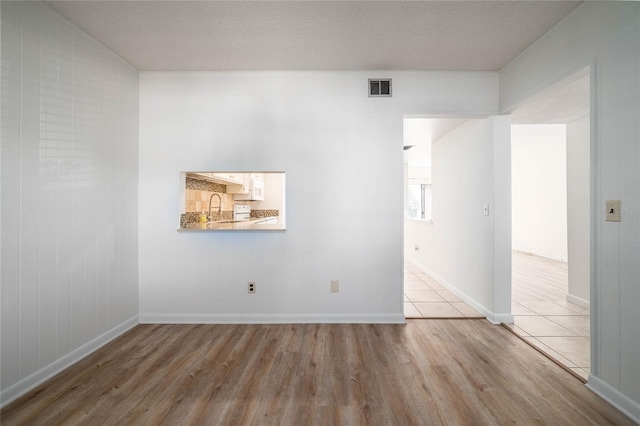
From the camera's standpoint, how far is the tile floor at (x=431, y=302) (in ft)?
9.68

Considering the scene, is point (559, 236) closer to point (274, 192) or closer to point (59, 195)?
point (274, 192)

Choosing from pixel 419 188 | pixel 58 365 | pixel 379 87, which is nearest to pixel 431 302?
pixel 379 87

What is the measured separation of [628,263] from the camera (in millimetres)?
1542

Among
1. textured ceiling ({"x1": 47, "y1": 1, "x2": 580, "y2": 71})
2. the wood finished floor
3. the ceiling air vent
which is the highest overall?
textured ceiling ({"x1": 47, "y1": 1, "x2": 580, "y2": 71})

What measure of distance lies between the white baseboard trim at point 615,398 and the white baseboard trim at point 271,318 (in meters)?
1.34

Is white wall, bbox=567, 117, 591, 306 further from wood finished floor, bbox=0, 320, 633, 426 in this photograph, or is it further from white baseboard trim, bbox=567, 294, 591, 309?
wood finished floor, bbox=0, 320, 633, 426

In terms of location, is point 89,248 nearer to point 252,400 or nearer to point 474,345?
point 252,400

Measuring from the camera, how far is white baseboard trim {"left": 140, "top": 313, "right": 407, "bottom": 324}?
271cm

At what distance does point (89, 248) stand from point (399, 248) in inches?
107

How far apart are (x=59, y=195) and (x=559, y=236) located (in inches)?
337

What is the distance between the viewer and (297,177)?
2736 millimetres

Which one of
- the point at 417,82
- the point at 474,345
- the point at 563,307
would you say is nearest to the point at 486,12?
the point at 417,82

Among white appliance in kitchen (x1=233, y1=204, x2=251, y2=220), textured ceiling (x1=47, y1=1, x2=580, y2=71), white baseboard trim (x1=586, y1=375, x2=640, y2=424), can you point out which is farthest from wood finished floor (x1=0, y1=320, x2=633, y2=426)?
white appliance in kitchen (x1=233, y1=204, x2=251, y2=220)

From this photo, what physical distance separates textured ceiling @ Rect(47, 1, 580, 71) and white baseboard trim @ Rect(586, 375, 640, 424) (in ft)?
8.12
